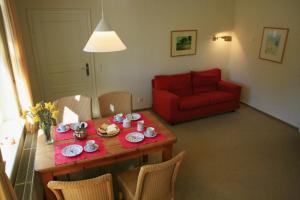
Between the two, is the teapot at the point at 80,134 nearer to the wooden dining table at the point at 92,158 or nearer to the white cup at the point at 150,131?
the wooden dining table at the point at 92,158

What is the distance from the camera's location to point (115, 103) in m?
3.58

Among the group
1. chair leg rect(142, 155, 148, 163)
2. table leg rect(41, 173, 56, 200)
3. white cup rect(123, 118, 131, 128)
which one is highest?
white cup rect(123, 118, 131, 128)

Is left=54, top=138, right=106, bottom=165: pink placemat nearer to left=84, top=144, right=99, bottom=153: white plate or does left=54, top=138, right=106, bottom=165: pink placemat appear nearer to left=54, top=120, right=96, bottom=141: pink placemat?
left=84, top=144, right=99, bottom=153: white plate

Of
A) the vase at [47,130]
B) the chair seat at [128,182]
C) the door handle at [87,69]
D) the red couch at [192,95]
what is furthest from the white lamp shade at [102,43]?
the door handle at [87,69]

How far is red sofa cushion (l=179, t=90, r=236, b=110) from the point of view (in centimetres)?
464

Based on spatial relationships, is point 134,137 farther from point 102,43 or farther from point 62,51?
point 62,51

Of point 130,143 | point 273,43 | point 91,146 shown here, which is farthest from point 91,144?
point 273,43

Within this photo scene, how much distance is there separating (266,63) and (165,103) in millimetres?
2342

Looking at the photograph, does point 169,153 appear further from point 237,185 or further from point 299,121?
point 299,121

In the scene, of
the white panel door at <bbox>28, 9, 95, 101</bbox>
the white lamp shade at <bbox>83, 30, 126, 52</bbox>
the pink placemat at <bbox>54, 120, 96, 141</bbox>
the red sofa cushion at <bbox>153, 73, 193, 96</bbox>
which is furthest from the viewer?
the red sofa cushion at <bbox>153, 73, 193, 96</bbox>

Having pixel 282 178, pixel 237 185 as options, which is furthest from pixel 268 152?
pixel 237 185

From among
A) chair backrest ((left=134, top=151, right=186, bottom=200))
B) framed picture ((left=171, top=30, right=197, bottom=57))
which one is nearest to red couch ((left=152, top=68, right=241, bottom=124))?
framed picture ((left=171, top=30, right=197, bottom=57))

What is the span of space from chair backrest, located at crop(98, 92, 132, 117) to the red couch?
3.82ft

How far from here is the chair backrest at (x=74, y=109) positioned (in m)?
3.35
